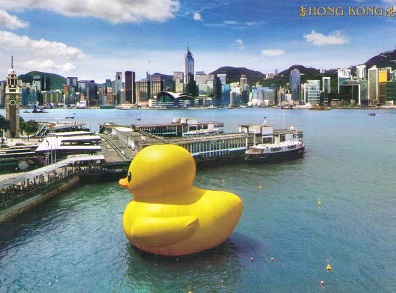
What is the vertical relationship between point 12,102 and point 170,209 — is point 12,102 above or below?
above

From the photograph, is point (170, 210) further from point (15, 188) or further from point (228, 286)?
point (15, 188)

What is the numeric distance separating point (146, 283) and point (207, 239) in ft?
11.6

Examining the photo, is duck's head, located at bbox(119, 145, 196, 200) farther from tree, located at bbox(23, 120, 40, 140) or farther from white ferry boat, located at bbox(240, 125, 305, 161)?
tree, located at bbox(23, 120, 40, 140)

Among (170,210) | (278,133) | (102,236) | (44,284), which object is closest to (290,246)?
(170,210)

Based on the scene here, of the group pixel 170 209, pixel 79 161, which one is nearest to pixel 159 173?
pixel 170 209

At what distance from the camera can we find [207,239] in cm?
1967

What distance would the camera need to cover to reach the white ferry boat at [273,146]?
5597 centimetres

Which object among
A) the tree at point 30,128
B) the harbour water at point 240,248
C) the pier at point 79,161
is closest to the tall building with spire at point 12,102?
the tree at point 30,128

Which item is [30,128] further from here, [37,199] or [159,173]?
[159,173]

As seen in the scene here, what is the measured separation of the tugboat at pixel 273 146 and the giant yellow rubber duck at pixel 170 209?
3572 centimetres

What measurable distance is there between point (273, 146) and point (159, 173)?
1616 inches

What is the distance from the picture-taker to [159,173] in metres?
19.0

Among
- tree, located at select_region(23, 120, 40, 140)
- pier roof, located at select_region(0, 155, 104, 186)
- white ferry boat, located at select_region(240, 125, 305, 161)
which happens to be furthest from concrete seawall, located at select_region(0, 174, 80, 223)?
tree, located at select_region(23, 120, 40, 140)

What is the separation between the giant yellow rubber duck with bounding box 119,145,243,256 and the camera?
732 inches
